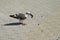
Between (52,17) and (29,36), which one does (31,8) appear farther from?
(29,36)

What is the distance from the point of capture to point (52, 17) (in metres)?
12.4

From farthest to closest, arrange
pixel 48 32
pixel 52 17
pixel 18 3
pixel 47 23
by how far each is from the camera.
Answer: pixel 18 3
pixel 52 17
pixel 47 23
pixel 48 32

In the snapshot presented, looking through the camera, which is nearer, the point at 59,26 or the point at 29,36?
the point at 29,36

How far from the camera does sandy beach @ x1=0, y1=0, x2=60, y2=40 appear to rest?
33.2ft

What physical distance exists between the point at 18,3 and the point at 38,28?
4.33 metres

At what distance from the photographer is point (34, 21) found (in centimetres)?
1184

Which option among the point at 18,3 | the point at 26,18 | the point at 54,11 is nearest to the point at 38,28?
the point at 26,18

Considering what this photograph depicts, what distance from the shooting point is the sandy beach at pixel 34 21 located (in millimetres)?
10133

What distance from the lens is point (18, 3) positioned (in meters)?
15.0

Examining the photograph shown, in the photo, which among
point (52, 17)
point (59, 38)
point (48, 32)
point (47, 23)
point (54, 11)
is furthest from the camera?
point (54, 11)

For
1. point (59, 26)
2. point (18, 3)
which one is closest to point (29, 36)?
point (59, 26)

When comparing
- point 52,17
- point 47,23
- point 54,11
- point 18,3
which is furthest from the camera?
point 18,3

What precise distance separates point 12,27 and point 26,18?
4.10 ft

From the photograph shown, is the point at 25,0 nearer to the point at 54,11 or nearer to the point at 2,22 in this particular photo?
the point at 54,11
